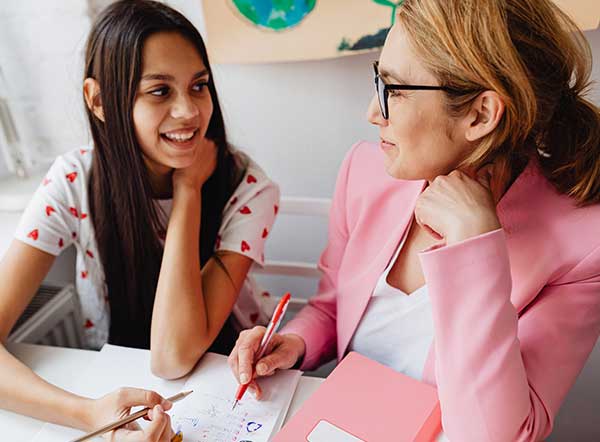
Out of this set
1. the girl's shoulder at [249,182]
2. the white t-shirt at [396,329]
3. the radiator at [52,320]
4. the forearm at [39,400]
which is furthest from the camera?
the radiator at [52,320]

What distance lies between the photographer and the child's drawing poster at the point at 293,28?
117 centimetres

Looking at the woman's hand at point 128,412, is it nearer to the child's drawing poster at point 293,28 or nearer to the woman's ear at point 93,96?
the woman's ear at point 93,96

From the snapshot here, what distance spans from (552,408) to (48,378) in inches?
31.8

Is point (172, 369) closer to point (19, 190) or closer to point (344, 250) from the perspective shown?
point (344, 250)

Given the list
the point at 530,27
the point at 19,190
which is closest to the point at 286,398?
the point at 530,27

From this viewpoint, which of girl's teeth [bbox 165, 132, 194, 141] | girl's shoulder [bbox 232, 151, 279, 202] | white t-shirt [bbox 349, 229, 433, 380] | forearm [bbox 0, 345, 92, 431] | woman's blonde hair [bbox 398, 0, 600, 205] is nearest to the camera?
woman's blonde hair [bbox 398, 0, 600, 205]

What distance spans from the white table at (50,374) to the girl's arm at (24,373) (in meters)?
0.02

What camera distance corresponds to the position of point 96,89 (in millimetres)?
991

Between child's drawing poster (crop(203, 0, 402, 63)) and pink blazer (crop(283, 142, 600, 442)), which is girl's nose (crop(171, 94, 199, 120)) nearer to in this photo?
child's drawing poster (crop(203, 0, 402, 63))

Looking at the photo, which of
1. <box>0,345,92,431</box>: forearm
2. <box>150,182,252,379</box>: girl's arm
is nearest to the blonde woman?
<box>150,182,252,379</box>: girl's arm

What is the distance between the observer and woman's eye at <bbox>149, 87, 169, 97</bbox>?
0.96 metres

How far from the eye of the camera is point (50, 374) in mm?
875

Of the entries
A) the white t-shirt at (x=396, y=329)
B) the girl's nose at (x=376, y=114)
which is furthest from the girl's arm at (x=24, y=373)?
the girl's nose at (x=376, y=114)

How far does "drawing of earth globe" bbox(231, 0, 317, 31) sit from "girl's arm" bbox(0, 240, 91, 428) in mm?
723
